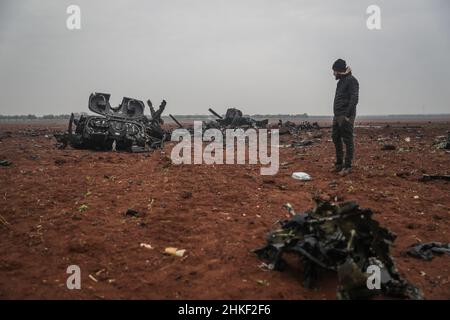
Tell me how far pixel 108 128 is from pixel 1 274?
31.7ft

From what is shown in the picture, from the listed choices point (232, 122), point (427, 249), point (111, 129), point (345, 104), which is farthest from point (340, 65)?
point (232, 122)

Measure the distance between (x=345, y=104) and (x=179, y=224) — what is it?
205 inches

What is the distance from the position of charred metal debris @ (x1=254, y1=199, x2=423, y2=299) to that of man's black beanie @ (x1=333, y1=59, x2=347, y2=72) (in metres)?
5.25

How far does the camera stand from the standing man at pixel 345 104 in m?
8.16

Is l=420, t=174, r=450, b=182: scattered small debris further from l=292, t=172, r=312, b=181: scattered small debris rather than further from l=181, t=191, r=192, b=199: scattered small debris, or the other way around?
l=181, t=191, r=192, b=199: scattered small debris

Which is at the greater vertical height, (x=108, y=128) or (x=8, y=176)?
(x=108, y=128)

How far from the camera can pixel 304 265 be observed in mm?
3506

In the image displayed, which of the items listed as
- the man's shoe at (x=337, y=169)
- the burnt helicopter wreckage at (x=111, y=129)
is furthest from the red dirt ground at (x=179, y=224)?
the burnt helicopter wreckage at (x=111, y=129)

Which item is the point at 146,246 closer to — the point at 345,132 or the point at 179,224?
the point at 179,224

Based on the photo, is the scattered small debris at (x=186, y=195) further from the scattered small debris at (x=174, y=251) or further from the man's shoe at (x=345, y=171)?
the man's shoe at (x=345, y=171)

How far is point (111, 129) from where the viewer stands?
12.7 meters

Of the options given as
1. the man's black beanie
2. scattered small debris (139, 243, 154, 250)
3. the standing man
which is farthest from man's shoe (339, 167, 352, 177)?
scattered small debris (139, 243, 154, 250)

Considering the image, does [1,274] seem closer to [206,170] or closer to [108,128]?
[206,170]

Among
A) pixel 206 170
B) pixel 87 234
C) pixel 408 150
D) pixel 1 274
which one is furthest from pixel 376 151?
pixel 1 274
